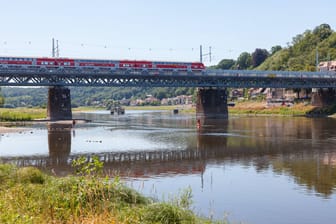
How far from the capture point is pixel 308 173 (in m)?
28.1

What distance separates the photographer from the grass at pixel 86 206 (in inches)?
450

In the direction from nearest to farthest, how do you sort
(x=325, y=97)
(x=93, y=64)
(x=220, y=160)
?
1. (x=220, y=160)
2. (x=93, y=64)
3. (x=325, y=97)

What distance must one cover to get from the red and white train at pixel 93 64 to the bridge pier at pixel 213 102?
1135 centimetres

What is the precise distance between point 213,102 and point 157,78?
63.0 feet

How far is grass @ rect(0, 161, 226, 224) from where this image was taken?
11419mm

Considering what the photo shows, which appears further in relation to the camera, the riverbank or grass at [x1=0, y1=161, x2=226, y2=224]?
the riverbank

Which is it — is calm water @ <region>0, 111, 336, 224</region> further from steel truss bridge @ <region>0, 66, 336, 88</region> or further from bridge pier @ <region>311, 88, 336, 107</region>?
bridge pier @ <region>311, 88, 336, 107</region>

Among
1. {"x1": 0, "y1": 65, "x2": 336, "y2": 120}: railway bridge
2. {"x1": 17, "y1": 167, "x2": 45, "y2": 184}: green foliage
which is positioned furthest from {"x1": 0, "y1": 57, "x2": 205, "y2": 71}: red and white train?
{"x1": 17, "y1": 167, "x2": 45, "y2": 184}: green foliage

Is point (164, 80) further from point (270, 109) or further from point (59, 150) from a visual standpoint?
point (59, 150)

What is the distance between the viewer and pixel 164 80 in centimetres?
11956

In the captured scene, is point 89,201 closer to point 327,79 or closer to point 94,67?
point 94,67

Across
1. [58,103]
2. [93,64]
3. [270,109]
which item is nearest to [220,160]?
[93,64]

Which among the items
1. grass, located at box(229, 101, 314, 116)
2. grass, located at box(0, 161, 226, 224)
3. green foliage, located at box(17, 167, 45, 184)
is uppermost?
grass, located at box(0, 161, 226, 224)

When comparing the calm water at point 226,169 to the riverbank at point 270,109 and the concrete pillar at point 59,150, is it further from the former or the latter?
the riverbank at point 270,109
